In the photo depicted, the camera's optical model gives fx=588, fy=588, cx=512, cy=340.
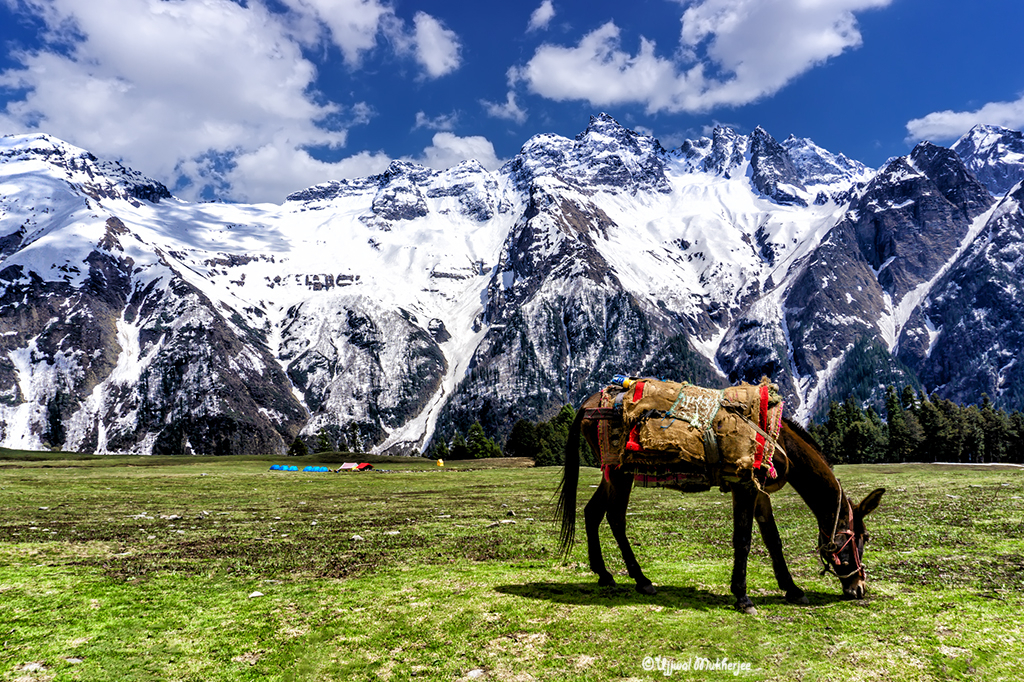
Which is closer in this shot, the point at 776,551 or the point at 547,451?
the point at 776,551

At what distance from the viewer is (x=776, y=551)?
11.3m

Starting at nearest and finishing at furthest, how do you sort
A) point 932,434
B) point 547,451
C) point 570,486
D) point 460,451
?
point 570,486, point 547,451, point 932,434, point 460,451

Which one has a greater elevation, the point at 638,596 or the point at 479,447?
the point at 638,596

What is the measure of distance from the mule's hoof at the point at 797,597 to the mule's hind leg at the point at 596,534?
10.9 feet

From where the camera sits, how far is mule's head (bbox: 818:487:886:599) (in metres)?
11.0

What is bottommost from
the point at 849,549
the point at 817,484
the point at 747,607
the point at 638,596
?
the point at 638,596

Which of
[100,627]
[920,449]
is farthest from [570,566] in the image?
[920,449]

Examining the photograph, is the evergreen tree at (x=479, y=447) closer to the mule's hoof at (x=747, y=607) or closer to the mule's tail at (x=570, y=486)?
the mule's tail at (x=570, y=486)

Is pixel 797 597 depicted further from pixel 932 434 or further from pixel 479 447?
pixel 479 447

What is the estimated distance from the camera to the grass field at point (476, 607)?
7902mm

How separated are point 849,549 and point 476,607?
23.5 feet

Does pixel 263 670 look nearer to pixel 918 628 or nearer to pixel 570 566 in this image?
pixel 570 566

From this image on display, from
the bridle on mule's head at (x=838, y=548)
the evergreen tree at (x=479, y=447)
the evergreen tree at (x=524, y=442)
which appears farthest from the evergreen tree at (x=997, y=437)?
the bridle on mule's head at (x=838, y=548)

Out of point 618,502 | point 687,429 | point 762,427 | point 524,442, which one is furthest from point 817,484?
point 524,442
